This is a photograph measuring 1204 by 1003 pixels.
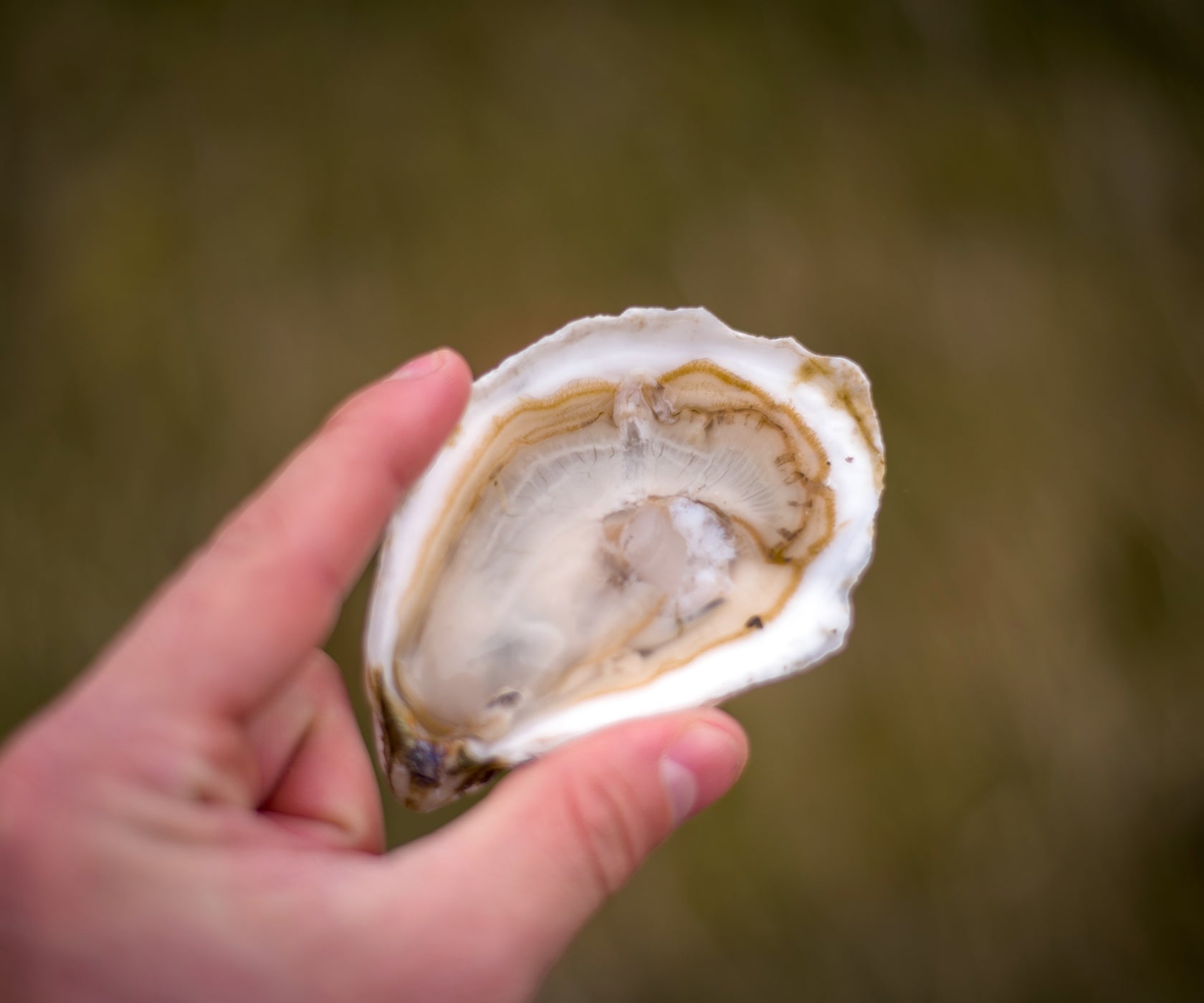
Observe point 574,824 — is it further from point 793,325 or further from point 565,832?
point 793,325

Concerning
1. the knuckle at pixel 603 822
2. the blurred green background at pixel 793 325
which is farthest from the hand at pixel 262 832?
the blurred green background at pixel 793 325

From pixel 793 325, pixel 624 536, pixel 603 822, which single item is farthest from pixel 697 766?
pixel 793 325

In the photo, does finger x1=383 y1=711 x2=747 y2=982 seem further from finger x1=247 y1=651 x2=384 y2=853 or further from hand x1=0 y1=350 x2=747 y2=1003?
finger x1=247 y1=651 x2=384 y2=853

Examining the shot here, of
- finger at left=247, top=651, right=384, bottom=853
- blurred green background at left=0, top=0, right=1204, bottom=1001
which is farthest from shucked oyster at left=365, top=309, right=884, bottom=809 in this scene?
blurred green background at left=0, top=0, right=1204, bottom=1001

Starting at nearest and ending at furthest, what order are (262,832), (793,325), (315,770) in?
1. (262,832)
2. (315,770)
3. (793,325)

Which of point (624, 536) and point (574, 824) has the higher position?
point (624, 536)

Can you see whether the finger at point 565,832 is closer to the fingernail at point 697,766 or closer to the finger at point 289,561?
the fingernail at point 697,766

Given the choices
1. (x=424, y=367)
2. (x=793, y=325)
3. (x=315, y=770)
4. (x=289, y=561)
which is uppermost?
(x=793, y=325)
